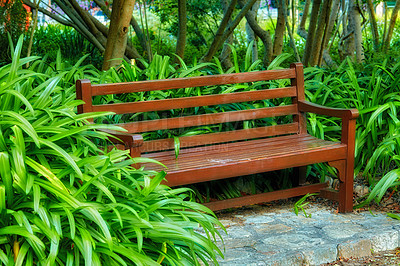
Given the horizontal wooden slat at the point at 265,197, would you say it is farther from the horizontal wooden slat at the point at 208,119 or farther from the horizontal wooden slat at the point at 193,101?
the horizontal wooden slat at the point at 193,101

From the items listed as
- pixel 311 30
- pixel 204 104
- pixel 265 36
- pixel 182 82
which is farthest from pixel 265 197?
pixel 265 36

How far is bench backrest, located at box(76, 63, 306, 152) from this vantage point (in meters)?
3.79

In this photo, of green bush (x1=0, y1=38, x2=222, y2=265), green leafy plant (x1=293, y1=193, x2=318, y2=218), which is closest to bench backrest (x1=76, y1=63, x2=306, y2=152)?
green leafy plant (x1=293, y1=193, x2=318, y2=218)

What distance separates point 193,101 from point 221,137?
0.35 meters

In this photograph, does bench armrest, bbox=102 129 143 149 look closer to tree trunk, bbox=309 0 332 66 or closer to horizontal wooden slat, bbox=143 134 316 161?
horizontal wooden slat, bbox=143 134 316 161

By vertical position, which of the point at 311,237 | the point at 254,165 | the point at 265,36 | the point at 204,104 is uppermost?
the point at 265,36

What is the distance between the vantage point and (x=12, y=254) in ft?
7.92

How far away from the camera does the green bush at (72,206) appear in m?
2.37

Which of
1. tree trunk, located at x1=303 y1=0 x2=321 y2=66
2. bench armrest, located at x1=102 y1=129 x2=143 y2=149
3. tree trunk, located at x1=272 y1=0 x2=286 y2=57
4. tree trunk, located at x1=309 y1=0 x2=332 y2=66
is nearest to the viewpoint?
bench armrest, located at x1=102 y1=129 x2=143 y2=149

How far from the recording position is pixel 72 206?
2441mm

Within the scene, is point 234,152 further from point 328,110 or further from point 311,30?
point 311,30

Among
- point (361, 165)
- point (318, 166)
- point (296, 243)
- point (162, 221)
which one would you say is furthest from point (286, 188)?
point (162, 221)

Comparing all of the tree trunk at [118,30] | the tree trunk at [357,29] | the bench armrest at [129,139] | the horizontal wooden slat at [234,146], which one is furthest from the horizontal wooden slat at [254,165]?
the tree trunk at [357,29]

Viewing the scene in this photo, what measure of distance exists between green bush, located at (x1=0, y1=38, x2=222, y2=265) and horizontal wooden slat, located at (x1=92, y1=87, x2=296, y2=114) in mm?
886
